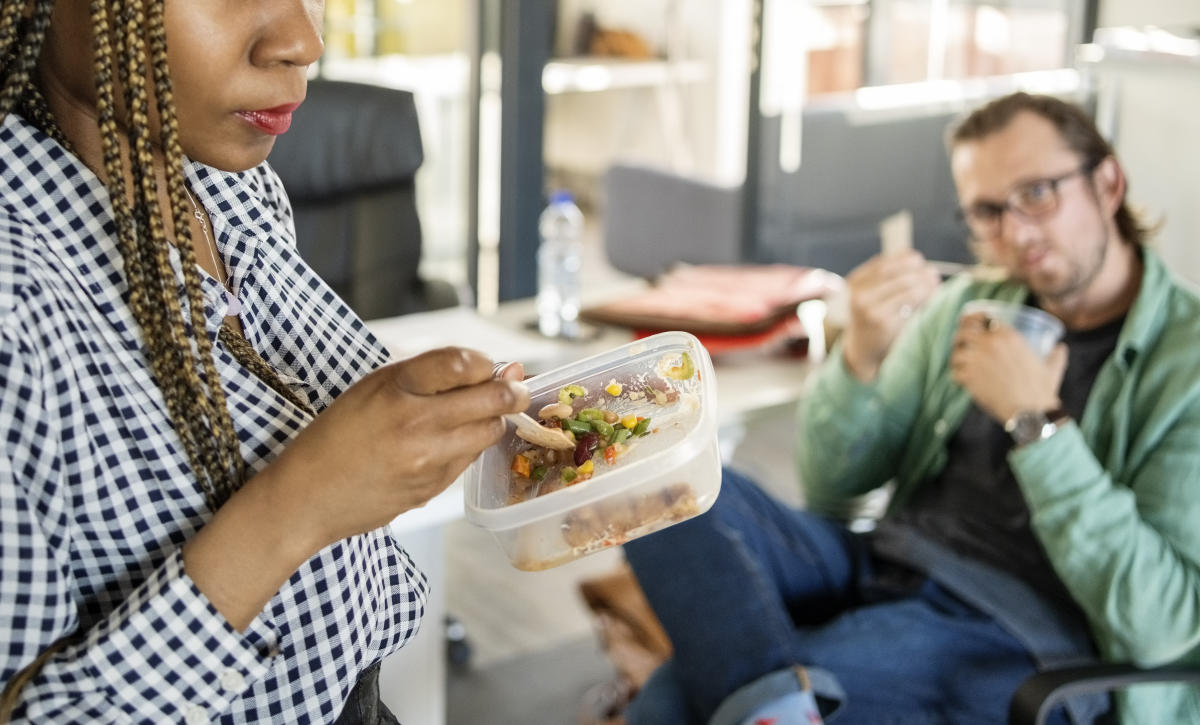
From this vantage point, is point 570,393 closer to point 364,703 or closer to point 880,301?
point 364,703

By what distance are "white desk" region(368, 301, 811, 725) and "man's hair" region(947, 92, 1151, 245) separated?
497 mm

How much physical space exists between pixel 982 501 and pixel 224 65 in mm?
1402

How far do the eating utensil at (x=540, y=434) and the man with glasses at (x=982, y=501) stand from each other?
0.79m

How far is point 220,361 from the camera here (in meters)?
0.82

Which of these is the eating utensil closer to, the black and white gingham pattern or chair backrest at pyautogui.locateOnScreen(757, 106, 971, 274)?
the black and white gingham pattern

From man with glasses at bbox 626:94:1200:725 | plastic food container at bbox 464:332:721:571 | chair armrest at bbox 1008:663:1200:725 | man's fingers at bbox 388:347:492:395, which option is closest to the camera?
man's fingers at bbox 388:347:492:395

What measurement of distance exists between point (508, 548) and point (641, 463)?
0.15m

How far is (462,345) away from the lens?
197 centimetres

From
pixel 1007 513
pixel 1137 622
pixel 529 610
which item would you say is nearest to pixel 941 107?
pixel 529 610

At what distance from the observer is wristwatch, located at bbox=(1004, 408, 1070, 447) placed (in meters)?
1.62

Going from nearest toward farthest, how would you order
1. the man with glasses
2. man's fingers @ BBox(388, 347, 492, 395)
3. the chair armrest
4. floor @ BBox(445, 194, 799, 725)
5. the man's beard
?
man's fingers @ BBox(388, 347, 492, 395) < the chair armrest < the man with glasses < the man's beard < floor @ BBox(445, 194, 799, 725)

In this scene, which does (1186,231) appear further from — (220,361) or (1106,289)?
(220,361)

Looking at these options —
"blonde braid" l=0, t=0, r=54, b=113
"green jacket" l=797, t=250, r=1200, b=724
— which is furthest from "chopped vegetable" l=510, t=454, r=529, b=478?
"green jacket" l=797, t=250, r=1200, b=724

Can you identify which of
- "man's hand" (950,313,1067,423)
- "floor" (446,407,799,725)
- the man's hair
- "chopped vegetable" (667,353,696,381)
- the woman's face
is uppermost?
the woman's face
